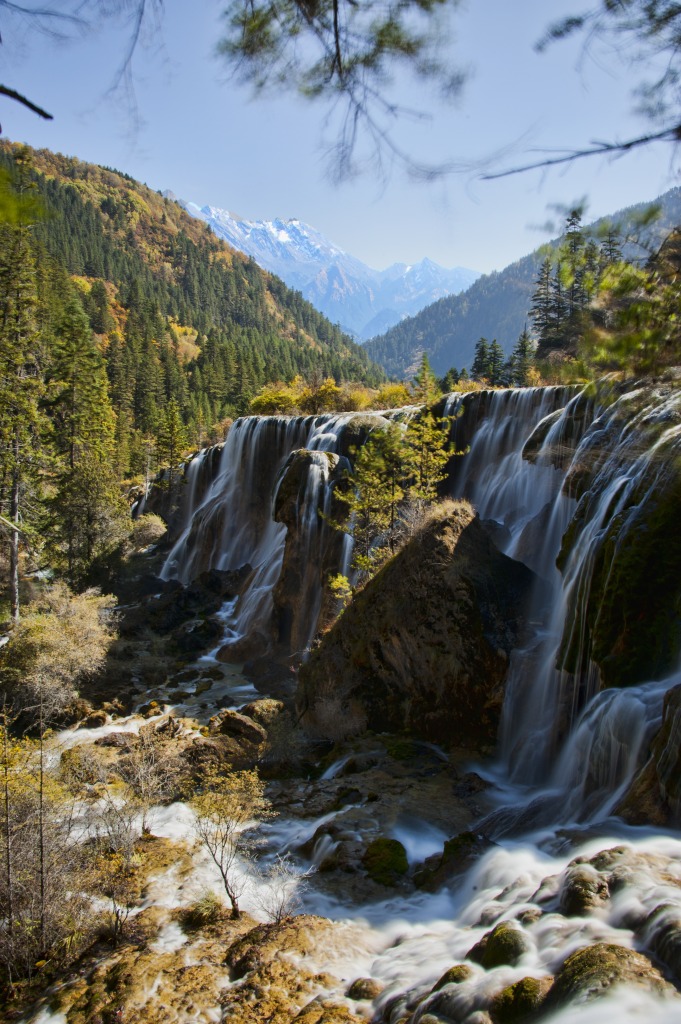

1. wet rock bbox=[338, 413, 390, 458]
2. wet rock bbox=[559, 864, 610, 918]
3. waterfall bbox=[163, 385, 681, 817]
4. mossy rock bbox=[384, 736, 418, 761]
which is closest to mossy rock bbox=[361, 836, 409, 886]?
waterfall bbox=[163, 385, 681, 817]

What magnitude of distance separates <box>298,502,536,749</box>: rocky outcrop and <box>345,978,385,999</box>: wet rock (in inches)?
241

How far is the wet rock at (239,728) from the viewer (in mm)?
13406

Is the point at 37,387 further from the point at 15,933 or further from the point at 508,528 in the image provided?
the point at 15,933

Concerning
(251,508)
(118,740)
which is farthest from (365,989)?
(251,508)

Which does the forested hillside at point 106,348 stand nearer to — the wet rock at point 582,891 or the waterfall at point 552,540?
the wet rock at point 582,891

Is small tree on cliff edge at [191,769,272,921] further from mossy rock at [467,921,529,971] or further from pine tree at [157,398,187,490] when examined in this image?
pine tree at [157,398,187,490]

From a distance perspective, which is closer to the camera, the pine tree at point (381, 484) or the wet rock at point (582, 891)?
the wet rock at point (582, 891)

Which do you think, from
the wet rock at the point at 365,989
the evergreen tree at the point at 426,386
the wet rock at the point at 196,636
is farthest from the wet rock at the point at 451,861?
the evergreen tree at the point at 426,386

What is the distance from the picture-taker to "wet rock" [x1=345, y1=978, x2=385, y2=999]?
5.71 metres

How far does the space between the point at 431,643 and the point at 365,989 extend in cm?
711

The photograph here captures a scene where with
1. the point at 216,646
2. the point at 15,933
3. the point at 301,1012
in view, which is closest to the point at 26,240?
the point at 216,646

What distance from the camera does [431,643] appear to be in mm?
12352

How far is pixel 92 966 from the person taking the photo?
6496mm

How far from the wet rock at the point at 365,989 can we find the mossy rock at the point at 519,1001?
188cm
